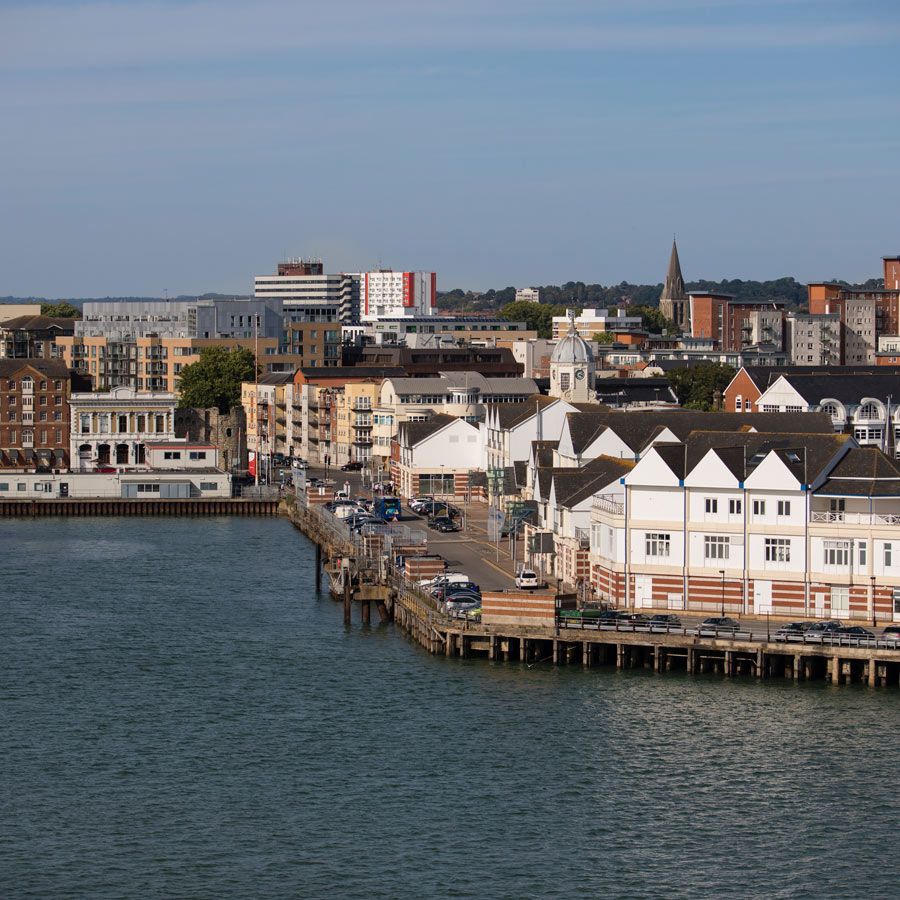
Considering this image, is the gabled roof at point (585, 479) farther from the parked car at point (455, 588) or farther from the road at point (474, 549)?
the parked car at point (455, 588)

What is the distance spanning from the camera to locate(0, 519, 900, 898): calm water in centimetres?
4094

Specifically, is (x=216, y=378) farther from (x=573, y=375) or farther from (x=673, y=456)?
(x=673, y=456)

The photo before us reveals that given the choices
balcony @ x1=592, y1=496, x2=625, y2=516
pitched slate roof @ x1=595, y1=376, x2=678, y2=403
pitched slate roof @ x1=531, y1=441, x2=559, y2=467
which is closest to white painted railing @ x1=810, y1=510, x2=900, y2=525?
balcony @ x1=592, y1=496, x2=625, y2=516

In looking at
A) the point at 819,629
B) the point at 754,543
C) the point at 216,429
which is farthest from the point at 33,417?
the point at 819,629

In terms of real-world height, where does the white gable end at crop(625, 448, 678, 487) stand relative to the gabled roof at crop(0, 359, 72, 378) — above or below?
below

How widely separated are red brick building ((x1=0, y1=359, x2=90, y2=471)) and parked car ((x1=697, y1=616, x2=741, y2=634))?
75.3 meters

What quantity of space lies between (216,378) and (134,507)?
4049 centimetres

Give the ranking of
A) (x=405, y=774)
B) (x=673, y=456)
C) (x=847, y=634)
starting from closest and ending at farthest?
(x=405, y=774) < (x=847, y=634) < (x=673, y=456)

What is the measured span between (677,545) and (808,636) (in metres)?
6.99

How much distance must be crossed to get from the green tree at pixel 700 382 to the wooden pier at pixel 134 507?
43.9m

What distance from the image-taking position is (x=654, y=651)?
196 ft

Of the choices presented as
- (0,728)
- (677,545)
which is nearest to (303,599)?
(677,545)

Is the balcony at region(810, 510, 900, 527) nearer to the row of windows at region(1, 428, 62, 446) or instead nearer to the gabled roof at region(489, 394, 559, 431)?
the gabled roof at region(489, 394, 559, 431)

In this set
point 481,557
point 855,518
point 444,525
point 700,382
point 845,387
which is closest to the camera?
point 855,518
